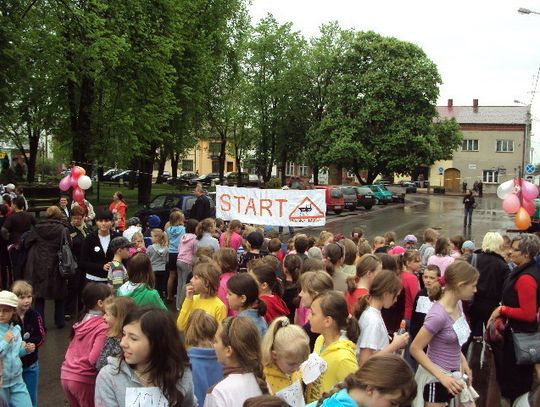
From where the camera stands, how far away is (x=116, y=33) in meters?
22.0

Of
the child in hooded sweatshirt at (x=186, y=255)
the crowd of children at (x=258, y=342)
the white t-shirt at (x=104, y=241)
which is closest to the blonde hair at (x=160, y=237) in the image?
the child in hooded sweatshirt at (x=186, y=255)

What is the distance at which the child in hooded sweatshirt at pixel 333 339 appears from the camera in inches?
146

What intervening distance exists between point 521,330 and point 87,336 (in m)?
3.84

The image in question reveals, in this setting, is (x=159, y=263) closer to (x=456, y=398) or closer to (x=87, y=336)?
(x=87, y=336)

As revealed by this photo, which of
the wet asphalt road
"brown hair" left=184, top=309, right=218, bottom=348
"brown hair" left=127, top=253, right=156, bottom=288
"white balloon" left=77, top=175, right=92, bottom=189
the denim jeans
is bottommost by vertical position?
the wet asphalt road

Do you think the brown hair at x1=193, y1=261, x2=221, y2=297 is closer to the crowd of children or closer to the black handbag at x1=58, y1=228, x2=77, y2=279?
the crowd of children

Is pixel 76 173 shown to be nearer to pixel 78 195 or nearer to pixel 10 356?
pixel 78 195

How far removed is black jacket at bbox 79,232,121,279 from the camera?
7863 mm

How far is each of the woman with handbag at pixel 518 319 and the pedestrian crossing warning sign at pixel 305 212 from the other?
885 centimetres

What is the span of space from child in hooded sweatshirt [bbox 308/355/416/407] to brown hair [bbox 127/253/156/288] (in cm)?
302

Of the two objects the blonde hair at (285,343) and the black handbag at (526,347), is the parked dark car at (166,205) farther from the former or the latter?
the blonde hair at (285,343)

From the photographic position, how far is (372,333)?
168 inches

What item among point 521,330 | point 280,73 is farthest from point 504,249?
point 280,73

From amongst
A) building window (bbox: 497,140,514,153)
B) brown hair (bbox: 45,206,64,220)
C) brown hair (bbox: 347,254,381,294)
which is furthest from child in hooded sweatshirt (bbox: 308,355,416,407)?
building window (bbox: 497,140,514,153)
